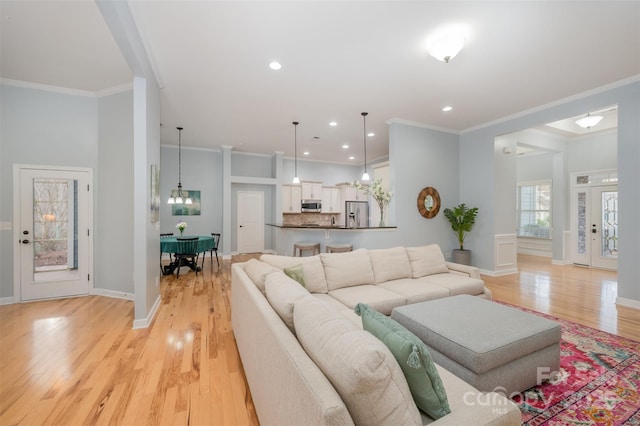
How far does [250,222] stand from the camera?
8.13 m

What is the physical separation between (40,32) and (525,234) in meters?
10.8

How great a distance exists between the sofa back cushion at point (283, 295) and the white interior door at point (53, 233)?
3.93 m

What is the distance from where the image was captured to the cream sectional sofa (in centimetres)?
85

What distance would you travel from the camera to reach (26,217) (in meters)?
3.85

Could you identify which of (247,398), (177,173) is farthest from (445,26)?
(177,173)

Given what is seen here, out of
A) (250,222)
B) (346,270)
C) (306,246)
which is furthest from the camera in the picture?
(250,222)

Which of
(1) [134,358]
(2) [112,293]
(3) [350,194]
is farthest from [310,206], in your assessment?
(1) [134,358]

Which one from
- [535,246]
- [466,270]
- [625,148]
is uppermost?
[625,148]

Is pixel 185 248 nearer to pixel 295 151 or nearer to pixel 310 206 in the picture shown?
pixel 295 151

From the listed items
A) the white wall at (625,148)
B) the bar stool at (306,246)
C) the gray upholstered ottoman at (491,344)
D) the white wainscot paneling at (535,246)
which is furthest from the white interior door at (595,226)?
the bar stool at (306,246)

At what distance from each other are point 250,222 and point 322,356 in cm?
746

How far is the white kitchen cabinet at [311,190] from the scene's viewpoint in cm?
855

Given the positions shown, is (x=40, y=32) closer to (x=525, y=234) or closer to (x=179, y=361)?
(x=179, y=361)

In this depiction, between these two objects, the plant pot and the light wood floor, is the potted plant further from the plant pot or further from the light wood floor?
the light wood floor
